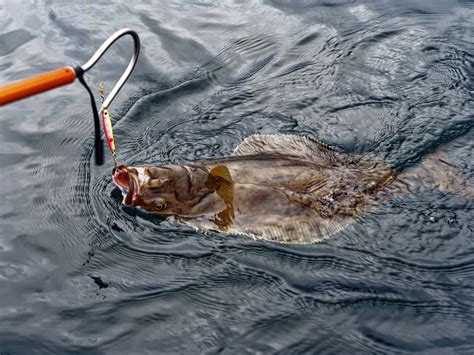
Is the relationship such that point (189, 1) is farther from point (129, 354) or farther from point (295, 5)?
point (129, 354)

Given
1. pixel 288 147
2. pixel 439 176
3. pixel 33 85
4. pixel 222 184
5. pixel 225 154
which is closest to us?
pixel 33 85

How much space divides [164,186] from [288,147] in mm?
1692

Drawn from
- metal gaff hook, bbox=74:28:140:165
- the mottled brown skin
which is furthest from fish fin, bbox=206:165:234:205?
metal gaff hook, bbox=74:28:140:165

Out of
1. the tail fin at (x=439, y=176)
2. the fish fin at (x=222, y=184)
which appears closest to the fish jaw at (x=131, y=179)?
the fish fin at (x=222, y=184)

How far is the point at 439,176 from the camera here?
6195mm

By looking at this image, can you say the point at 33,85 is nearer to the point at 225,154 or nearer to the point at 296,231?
the point at 296,231

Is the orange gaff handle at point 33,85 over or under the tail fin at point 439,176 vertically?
over

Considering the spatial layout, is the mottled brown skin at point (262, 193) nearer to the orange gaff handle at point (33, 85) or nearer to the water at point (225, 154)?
the water at point (225, 154)

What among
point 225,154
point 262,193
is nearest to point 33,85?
point 262,193

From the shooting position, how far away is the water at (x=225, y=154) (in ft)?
15.7

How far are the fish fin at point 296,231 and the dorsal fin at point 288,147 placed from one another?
0.93m

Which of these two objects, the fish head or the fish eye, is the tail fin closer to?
A: the fish head

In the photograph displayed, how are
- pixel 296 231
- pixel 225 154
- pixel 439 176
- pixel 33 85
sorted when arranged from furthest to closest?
pixel 225 154, pixel 439 176, pixel 296 231, pixel 33 85

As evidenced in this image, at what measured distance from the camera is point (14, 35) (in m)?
9.11
